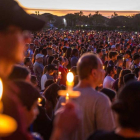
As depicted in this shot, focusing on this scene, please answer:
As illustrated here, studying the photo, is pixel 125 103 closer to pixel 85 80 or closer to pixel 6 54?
pixel 6 54

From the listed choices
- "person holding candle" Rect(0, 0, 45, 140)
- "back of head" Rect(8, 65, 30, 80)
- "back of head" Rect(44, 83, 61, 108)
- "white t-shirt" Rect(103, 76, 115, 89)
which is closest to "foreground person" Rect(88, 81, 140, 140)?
"person holding candle" Rect(0, 0, 45, 140)

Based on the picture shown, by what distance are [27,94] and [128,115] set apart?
658mm

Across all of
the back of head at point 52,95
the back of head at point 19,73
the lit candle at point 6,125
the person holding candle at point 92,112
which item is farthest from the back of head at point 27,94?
the back of head at point 52,95

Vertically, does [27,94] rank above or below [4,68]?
below

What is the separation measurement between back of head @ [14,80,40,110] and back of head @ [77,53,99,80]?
4.12 feet

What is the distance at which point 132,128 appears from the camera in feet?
6.06

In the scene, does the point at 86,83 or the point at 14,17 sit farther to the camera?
the point at 86,83

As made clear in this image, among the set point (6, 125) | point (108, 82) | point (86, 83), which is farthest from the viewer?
point (108, 82)

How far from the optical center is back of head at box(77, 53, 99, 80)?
9.94 ft

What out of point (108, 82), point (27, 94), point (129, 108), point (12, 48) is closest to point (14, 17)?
point (12, 48)

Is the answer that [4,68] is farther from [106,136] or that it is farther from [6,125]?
[106,136]

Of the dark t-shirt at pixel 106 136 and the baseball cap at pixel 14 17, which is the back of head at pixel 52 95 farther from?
the baseball cap at pixel 14 17

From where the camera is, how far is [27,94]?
173cm

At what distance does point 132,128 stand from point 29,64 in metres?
5.65
